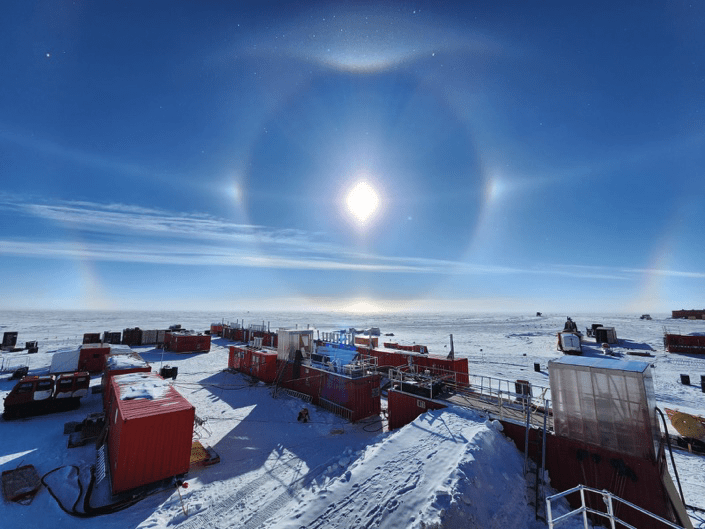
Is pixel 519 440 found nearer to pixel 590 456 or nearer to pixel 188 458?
pixel 590 456

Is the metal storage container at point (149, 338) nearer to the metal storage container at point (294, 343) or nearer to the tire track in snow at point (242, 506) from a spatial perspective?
the metal storage container at point (294, 343)

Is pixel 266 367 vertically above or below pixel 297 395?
above

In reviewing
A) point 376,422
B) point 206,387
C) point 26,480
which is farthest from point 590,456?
point 206,387

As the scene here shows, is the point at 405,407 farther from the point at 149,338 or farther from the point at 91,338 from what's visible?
the point at 149,338

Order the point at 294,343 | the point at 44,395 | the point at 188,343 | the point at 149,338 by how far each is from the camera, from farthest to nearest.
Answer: the point at 149,338
the point at 188,343
the point at 294,343
the point at 44,395

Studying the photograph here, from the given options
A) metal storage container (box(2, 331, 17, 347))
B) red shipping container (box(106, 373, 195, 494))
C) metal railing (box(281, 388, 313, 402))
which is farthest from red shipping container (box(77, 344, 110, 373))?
metal storage container (box(2, 331, 17, 347))

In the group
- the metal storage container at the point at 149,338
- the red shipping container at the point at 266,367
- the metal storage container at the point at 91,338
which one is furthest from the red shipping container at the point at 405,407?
the metal storage container at the point at 149,338

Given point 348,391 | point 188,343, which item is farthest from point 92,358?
point 348,391
